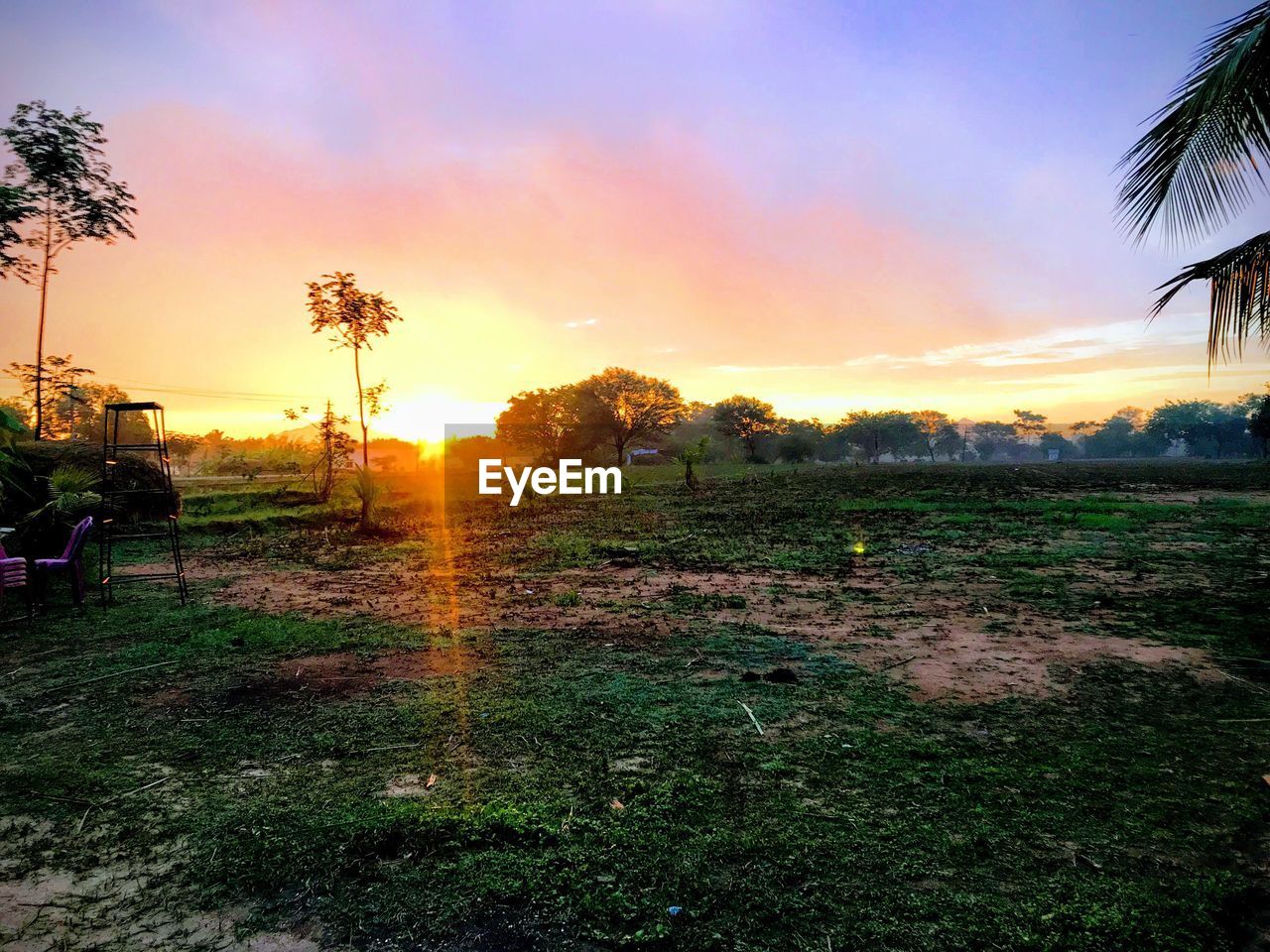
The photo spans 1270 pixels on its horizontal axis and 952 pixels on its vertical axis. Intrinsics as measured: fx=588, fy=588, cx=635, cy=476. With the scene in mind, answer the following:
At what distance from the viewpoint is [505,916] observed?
96.3 inches

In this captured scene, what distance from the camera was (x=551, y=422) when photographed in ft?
188

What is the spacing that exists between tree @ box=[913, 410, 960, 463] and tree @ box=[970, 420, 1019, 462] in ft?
62.9

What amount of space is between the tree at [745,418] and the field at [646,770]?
68.0 metres

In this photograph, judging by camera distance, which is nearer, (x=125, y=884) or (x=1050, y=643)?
(x=125, y=884)

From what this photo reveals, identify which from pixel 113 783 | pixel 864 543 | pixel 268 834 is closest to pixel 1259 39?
pixel 864 543

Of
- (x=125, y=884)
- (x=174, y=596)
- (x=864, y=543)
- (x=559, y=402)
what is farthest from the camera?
(x=559, y=402)

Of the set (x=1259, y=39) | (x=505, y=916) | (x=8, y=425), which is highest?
(x=1259, y=39)

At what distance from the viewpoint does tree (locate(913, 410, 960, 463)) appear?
419ft

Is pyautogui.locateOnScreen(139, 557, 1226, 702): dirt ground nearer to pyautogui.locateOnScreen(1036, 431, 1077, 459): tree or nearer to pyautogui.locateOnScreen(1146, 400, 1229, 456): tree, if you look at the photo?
pyautogui.locateOnScreen(1146, 400, 1229, 456): tree

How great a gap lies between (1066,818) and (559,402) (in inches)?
2185

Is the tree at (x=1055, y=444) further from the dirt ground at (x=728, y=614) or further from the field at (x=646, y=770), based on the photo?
the field at (x=646, y=770)

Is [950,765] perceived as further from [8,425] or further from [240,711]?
[8,425]

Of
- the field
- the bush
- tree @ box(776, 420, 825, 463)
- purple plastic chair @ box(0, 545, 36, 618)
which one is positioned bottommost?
the field

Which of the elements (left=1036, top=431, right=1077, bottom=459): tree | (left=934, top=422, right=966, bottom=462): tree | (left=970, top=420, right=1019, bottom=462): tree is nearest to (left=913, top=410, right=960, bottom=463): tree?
(left=934, top=422, right=966, bottom=462): tree
